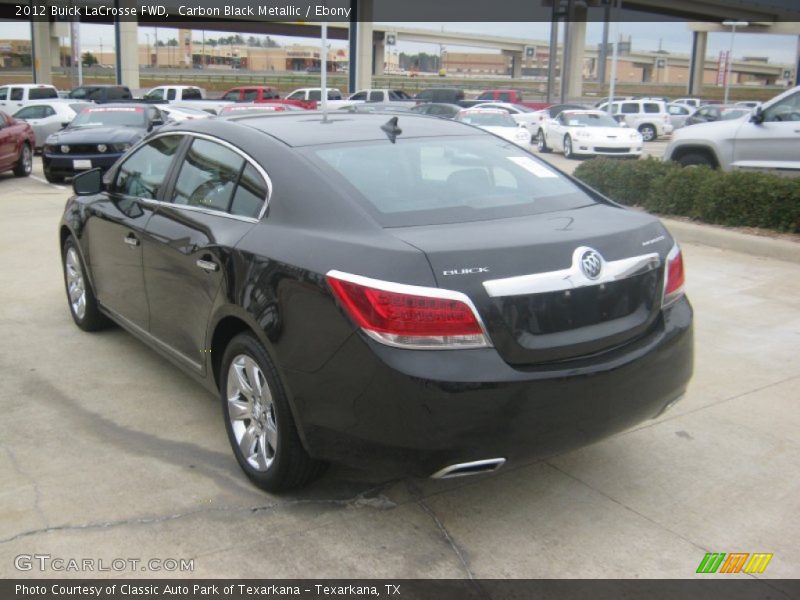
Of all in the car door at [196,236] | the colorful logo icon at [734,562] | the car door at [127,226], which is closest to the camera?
the colorful logo icon at [734,562]

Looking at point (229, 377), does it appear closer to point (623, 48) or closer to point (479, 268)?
point (479, 268)

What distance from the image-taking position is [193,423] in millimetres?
4551

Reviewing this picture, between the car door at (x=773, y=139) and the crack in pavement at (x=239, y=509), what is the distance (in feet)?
30.2

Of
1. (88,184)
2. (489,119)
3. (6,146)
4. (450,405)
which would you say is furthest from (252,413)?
(489,119)

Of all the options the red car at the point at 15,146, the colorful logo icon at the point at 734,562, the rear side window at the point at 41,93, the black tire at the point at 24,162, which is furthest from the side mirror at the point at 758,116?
the rear side window at the point at 41,93

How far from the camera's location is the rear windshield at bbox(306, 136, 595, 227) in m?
3.63

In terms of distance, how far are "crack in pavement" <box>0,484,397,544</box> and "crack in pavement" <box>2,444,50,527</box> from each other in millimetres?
96

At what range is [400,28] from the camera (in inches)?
3607

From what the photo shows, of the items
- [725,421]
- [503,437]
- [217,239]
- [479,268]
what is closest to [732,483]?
[725,421]

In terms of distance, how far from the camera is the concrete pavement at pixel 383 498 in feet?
10.8

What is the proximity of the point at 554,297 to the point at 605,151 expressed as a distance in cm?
2132

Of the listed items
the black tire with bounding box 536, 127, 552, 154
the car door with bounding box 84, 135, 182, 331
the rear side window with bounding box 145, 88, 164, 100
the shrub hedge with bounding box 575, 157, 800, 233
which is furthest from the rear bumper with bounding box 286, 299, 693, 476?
the rear side window with bounding box 145, 88, 164, 100

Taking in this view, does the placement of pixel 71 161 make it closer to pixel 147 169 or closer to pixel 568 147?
pixel 147 169

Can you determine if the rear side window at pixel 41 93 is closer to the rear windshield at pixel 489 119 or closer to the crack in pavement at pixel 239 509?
the rear windshield at pixel 489 119
